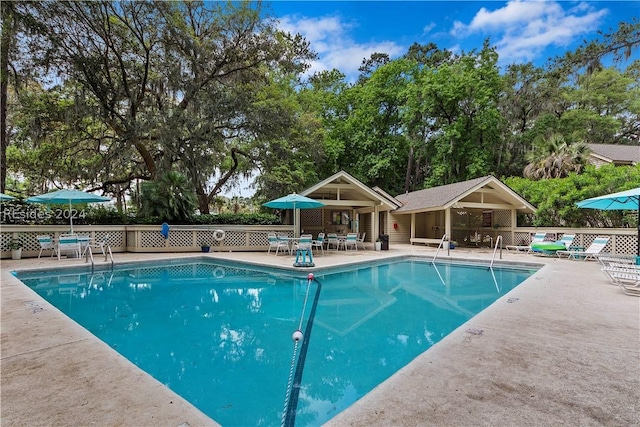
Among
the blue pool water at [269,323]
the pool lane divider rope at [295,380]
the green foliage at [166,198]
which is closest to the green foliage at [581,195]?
the blue pool water at [269,323]

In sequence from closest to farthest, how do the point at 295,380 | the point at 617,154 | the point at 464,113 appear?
the point at 295,380, the point at 617,154, the point at 464,113

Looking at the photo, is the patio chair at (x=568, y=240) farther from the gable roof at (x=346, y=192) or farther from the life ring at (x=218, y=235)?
the life ring at (x=218, y=235)

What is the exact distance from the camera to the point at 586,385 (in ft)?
8.71

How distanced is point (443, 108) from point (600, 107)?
13.5m

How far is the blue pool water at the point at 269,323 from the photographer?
3.22 metres

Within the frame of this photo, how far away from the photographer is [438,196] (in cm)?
1716

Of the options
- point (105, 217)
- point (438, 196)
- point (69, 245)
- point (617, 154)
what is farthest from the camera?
point (617, 154)

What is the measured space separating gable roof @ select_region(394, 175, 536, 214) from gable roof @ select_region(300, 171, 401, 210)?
2.34m

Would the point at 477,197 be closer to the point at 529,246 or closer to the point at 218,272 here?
the point at 529,246

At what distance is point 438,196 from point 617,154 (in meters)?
13.6

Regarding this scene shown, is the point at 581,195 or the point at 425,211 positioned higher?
the point at 581,195

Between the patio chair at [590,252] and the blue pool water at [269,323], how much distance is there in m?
2.84

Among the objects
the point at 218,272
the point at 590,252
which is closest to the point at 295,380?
the point at 218,272

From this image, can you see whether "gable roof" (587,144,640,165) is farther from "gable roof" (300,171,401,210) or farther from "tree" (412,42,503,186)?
"gable roof" (300,171,401,210)
